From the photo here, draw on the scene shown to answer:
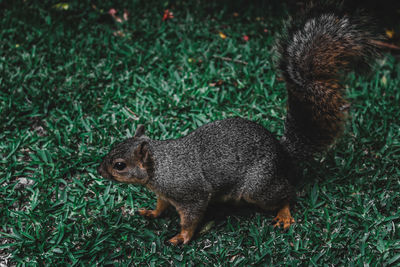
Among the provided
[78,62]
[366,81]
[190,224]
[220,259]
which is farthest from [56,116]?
[366,81]

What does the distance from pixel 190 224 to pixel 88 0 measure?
146 inches

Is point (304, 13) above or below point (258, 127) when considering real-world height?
above

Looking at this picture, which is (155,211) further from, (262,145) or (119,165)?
(262,145)

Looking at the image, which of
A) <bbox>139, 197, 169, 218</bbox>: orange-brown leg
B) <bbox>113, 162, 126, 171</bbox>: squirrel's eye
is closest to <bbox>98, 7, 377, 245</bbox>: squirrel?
<bbox>113, 162, 126, 171</bbox>: squirrel's eye

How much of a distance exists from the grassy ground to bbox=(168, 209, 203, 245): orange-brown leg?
0.09m

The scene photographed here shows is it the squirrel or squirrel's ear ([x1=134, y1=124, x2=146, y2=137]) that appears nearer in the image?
the squirrel

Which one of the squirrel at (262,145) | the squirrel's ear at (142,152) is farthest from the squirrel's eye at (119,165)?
the squirrel's ear at (142,152)

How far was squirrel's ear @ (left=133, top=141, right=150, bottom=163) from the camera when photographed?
106 inches

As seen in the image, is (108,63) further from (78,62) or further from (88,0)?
(88,0)

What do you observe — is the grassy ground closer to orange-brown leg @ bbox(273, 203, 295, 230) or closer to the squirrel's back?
orange-brown leg @ bbox(273, 203, 295, 230)

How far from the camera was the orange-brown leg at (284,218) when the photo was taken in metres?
3.10

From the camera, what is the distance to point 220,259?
2846 millimetres

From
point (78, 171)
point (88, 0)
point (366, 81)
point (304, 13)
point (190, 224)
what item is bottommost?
point (78, 171)

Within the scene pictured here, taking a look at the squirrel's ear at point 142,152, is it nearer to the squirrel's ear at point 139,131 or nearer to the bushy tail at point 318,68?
the squirrel's ear at point 139,131
